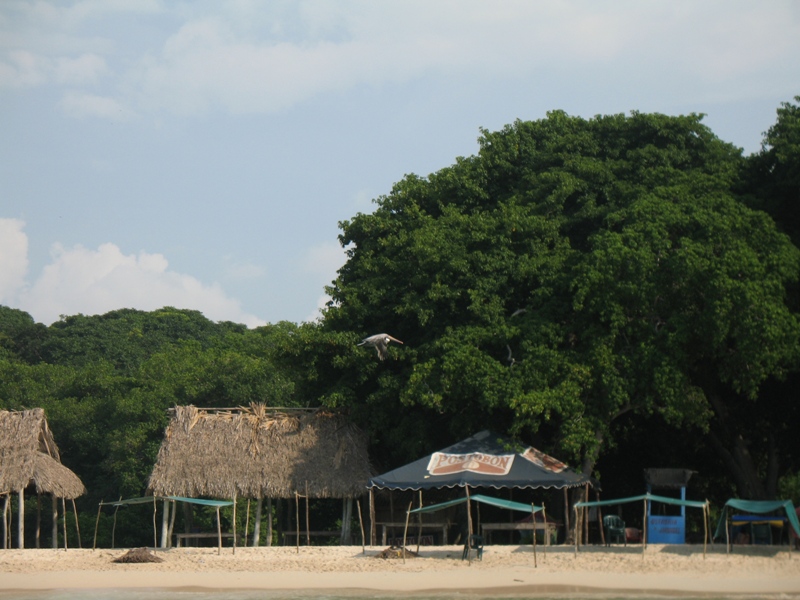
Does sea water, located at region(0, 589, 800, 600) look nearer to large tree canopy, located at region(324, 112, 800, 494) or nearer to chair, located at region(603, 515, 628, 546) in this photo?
chair, located at region(603, 515, 628, 546)

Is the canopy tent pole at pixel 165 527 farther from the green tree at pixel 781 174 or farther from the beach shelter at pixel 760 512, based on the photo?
the green tree at pixel 781 174

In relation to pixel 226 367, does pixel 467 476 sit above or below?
below

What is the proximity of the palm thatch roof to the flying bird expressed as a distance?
7.25m

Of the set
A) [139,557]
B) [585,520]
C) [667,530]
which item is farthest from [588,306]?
[139,557]

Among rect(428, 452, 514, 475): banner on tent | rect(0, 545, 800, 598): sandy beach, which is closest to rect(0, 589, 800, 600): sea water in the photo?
rect(0, 545, 800, 598): sandy beach

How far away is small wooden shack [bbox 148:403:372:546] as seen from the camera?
2100 cm

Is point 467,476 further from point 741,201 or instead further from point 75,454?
point 75,454

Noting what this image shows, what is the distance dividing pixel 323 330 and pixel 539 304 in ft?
16.6

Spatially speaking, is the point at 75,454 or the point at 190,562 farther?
the point at 75,454

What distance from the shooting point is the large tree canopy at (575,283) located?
57.9 feet

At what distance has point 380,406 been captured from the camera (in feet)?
69.8

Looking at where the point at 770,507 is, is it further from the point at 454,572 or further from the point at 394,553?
the point at 394,553

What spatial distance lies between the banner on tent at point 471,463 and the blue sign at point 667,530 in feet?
8.80

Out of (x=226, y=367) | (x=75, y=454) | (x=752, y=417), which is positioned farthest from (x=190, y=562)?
(x=75, y=454)
